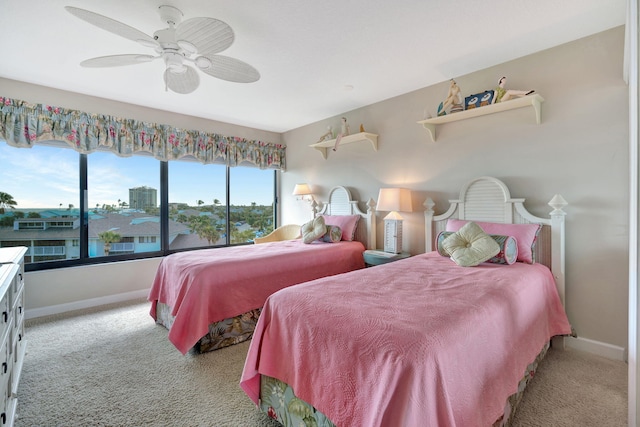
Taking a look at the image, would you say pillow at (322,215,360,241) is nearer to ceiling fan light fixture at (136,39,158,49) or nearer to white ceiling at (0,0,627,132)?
white ceiling at (0,0,627,132)

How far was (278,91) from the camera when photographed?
11.0 ft

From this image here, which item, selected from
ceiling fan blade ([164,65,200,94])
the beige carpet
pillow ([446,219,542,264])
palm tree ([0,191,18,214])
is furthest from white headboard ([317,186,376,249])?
palm tree ([0,191,18,214])

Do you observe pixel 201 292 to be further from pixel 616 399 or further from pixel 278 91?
pixel 616 399

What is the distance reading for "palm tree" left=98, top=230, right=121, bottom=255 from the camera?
3.72m

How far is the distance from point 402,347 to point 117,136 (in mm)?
4053

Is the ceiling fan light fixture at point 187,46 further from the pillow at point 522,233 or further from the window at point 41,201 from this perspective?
the pillow at point 522,233

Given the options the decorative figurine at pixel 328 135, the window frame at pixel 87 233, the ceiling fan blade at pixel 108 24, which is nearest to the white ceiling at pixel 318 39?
the ceiling fan blade at pixel 108 24

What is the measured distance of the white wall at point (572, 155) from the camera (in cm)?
220

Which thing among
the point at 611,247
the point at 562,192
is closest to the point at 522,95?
the point at 562,192

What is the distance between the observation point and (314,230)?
12.3 feet

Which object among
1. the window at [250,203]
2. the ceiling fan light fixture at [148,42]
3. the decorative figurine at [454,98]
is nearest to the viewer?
the ceiling fan light fixture at [148,42]

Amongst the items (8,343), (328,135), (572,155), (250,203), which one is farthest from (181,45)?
(250,203)

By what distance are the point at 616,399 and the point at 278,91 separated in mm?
3732

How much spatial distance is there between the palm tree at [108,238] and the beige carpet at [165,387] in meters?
1.23
